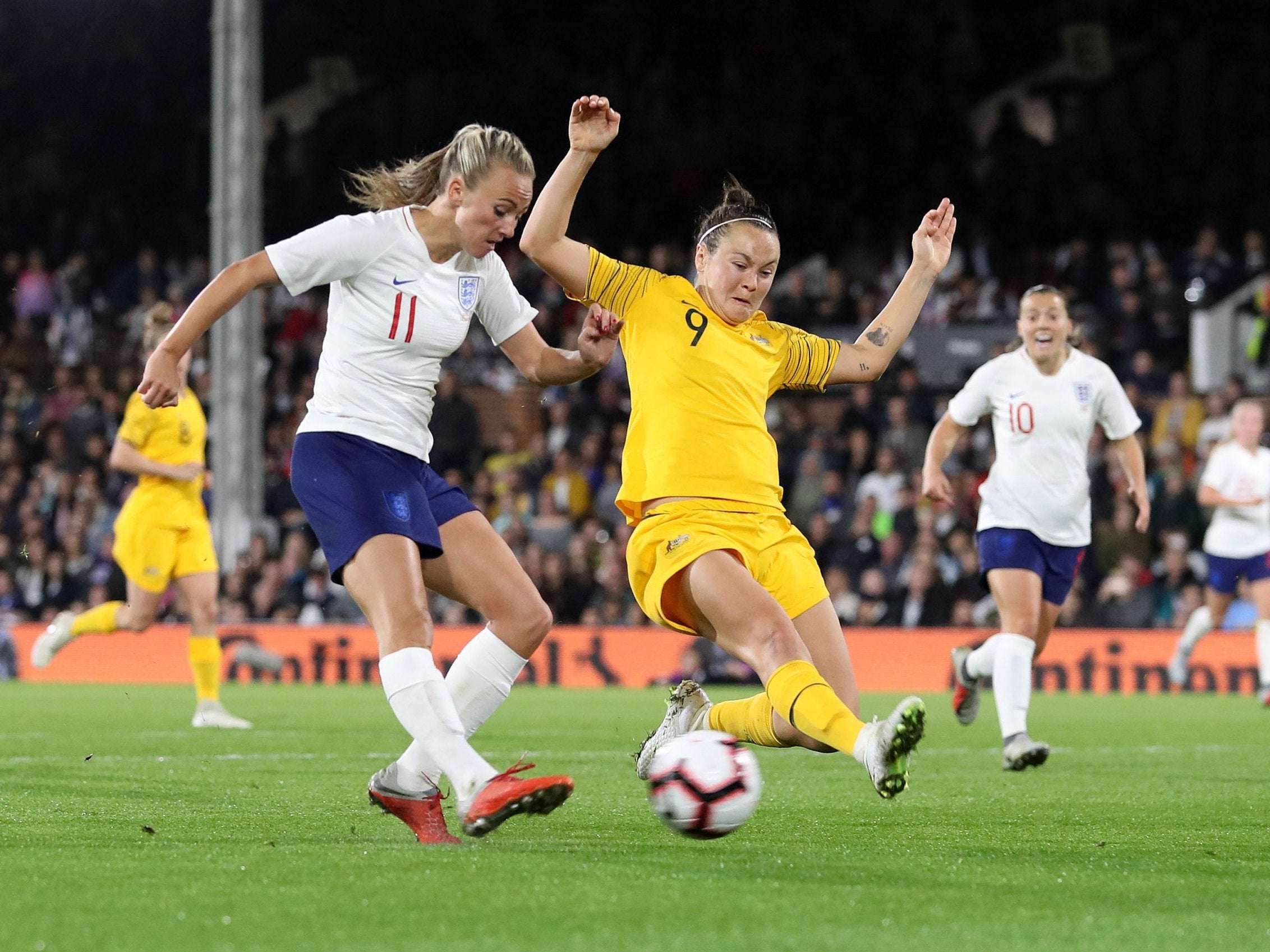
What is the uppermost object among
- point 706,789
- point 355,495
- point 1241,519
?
point 1241,519

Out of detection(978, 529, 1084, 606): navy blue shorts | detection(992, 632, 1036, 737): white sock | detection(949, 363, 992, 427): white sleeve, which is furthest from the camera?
detection(949, 363, 992, 427): white sleeve

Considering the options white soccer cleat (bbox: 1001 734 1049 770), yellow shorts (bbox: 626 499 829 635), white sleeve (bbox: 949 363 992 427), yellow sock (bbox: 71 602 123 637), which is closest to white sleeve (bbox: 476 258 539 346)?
yellow shorts (bbox: 626 499 829 635)

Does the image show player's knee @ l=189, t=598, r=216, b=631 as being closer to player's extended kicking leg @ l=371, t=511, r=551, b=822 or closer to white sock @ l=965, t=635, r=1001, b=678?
white sock @ l=965, t=635, r=1001, b=678

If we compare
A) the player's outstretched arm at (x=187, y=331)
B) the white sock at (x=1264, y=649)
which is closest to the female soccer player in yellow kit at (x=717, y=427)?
the player's outstretched arm at (x=187, y=331)

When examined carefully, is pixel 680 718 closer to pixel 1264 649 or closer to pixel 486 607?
pixel 486 607

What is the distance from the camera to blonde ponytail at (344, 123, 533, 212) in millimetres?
5605

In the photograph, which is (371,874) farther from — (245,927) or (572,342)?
(572,342)

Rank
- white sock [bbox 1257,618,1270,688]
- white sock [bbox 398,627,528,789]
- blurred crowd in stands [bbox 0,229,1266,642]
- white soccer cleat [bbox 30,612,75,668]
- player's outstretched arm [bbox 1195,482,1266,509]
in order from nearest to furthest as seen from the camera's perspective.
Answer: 1. white sock [bbox 398,627,528,789]
2. white sock [bbox 1257,618,1270,688]
3. white soccer cleat [bbox 30,612,75,668]
4. player's outstretched arm [bbox 1195,482,1266,509]
5. blurred crowd in stands [bbox 0,229,1266,642]

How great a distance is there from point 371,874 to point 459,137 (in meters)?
2.38

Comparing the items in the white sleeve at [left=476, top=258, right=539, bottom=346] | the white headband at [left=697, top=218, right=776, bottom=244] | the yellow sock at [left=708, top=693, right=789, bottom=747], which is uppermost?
the white headband at [left=697, top=218, right=776, bottom=244]

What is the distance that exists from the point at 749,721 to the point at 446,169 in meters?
2.09

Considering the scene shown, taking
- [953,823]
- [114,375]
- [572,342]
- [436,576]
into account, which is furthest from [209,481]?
[114,375]

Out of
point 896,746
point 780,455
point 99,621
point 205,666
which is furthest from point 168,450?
point 780,455

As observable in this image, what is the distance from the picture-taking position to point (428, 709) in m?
5.30
